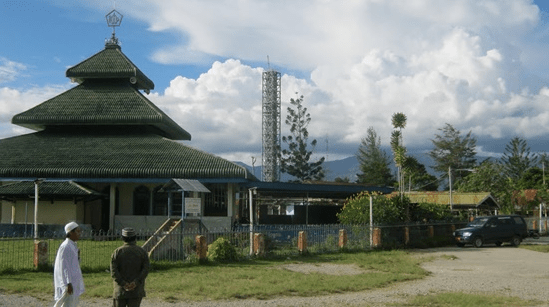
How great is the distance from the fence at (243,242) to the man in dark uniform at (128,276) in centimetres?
900

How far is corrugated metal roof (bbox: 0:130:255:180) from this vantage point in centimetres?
2995

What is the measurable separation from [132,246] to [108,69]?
29.1m

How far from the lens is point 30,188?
1130 inches

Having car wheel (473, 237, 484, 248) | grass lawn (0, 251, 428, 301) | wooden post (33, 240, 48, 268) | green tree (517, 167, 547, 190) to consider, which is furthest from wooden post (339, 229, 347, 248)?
green tree (517, 167, 547, 190)

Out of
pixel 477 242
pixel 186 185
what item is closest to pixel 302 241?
pixel 186 185

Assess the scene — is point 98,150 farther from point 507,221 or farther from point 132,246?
point 132,246

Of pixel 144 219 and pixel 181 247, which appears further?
pixel 144 219

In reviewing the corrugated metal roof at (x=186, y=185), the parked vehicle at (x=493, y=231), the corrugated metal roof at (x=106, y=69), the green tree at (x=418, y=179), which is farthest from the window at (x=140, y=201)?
the green tree at (x=418, y=179)

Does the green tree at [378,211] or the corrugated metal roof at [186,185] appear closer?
the corrugated metal roof at [186,185]

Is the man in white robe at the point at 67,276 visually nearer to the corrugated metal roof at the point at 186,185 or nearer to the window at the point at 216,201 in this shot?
the corrugated metal roof at the point at 186,185

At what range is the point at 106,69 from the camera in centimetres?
3612

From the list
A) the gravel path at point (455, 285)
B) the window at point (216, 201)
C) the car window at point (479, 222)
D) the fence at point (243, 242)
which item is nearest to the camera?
the gravel path at point (455, 285)

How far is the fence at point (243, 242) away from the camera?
701 inches

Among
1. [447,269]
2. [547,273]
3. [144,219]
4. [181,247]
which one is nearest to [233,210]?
[144,219]
